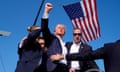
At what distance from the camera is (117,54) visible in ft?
13.6

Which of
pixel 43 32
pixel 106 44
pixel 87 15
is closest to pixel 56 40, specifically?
pixel 43 32

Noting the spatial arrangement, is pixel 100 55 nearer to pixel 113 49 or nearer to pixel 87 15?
pixel 113 49

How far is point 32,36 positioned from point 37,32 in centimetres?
11

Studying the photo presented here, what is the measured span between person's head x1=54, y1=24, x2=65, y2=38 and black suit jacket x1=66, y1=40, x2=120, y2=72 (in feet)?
7.22

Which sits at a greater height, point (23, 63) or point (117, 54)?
point (117, 54)

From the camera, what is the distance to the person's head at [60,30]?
6.49 metres

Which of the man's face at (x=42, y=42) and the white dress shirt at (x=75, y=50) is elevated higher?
the man's face at (x=42, y=42)

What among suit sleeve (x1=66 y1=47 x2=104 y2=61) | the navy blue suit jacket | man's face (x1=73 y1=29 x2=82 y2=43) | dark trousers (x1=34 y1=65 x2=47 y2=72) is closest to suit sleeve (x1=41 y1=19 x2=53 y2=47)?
the navy blue suit jacket

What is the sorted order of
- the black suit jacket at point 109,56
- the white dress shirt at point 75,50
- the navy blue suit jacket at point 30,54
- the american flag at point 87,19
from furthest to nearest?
the american flag at point 87,19
the white dress shirt at point 75,50
the navy blue suit jacket at point 30,54
the black suit jacket at point 109,56

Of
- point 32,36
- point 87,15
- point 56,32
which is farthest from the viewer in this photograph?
point 87,15

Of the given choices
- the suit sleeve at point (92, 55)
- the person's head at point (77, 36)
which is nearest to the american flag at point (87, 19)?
the person's head at point (77, 36)

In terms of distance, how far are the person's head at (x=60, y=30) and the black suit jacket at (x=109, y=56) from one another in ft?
Answer: 7.22

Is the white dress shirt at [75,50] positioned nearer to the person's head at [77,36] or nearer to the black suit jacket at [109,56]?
the person's head at [77,36]

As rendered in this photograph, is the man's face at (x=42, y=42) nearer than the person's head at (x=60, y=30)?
Yes
